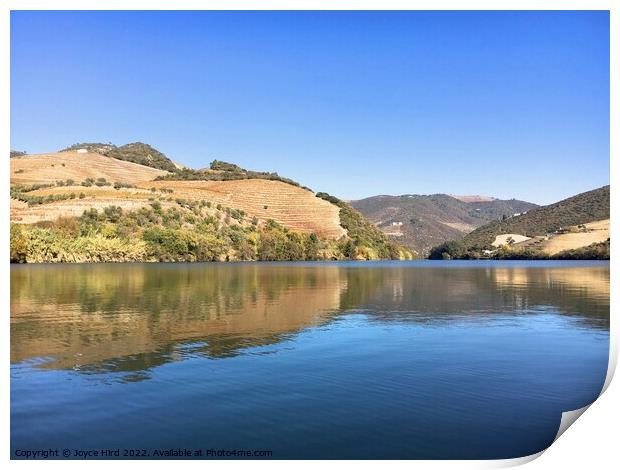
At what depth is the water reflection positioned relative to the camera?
35.2ft

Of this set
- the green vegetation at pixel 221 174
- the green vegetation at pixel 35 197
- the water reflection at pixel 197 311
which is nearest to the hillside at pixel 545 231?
the green vegetation at pixel 221 174

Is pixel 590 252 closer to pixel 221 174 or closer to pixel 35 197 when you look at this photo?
pixel 221 174

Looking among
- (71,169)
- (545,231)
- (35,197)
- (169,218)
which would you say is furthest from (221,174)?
(545,231)

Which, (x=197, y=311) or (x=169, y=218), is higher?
(x=169, y=218)

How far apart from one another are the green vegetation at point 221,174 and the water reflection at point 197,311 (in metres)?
78.0

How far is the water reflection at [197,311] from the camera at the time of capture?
423 inches

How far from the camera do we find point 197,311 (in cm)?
1664

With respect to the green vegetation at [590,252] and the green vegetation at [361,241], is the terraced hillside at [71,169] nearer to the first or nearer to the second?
the green vegetation at [361,241]

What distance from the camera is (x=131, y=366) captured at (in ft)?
31.1

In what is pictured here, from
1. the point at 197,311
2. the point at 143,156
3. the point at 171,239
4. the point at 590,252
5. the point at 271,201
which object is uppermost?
→ the point at 143,156

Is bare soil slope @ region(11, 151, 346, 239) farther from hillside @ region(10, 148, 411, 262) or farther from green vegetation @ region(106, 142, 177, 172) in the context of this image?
green vegetation @ region(106, 142, 177, 172)

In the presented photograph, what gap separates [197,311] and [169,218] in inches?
2148
